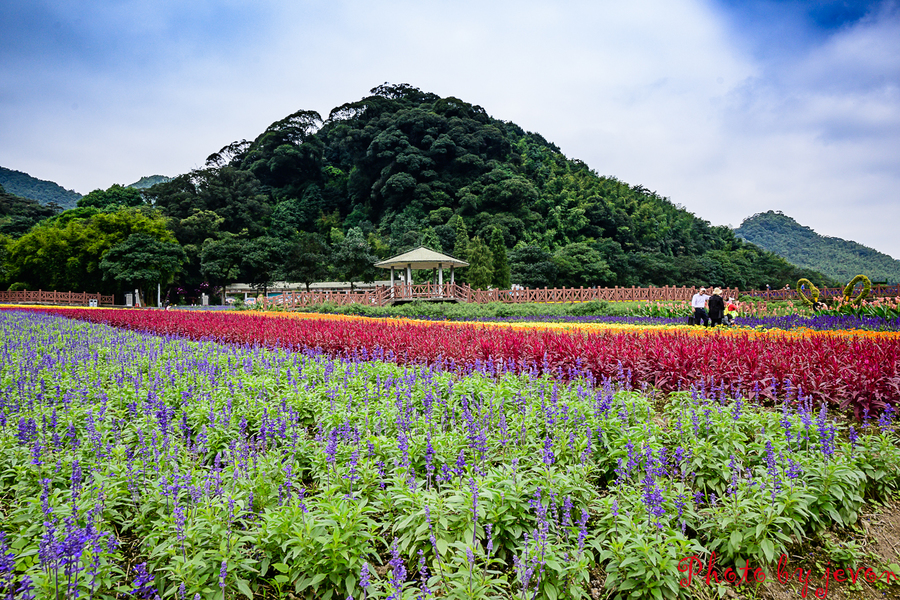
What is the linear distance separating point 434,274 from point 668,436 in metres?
33.9

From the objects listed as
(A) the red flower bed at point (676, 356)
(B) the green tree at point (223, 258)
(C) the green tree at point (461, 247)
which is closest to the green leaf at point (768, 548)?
(A) the red flower bed at point (676, 356)

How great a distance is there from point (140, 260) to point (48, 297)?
10.1 metres

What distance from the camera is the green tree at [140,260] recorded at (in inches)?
1462

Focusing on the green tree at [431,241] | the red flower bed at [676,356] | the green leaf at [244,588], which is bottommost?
the green leaf at [244,588]

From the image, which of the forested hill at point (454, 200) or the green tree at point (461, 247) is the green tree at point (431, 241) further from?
the green tree at point (461, 247)

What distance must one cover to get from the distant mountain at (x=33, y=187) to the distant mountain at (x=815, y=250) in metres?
131

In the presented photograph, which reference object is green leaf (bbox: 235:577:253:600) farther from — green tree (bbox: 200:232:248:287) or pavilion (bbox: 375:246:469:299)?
green tree (bbox: 200:232:248:287)

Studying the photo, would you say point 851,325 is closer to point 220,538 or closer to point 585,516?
point 585,516

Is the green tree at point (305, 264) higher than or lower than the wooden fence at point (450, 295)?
higher

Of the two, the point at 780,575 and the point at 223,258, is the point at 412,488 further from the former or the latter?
the point at 223,258

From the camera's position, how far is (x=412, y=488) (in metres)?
2.68

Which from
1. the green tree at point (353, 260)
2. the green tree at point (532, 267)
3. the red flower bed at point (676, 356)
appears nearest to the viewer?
the red flower bed at point (676, 356)

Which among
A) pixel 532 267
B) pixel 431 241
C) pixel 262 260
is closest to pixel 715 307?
pixel 532 267

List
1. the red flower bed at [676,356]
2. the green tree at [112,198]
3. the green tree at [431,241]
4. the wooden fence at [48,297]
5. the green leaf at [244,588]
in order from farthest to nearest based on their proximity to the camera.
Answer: the green tree at [112,198] < the green tree at [431,241] < the wooden fence at [48,297] < the red flower bed at [676,356] < the green leaf at [244,588]
